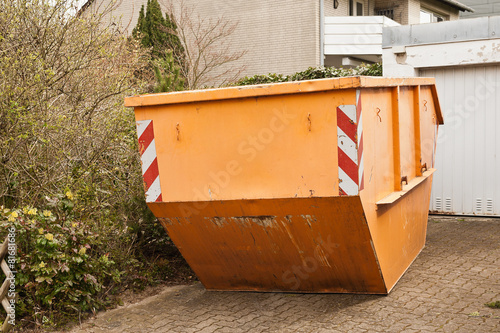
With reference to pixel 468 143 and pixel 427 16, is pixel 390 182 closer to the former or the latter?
pixel 468 143

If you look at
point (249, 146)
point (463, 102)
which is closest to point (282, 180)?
point (249, 146)

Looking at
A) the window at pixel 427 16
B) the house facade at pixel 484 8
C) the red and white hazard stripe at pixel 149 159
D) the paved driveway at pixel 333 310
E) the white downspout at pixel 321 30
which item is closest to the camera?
the paved driveway at pixel 333 310

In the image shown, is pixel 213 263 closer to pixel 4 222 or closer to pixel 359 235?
pixel 359 235

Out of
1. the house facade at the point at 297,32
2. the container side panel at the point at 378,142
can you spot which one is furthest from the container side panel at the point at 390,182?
the house facade at the point at 297,32

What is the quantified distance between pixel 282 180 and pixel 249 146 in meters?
0.38

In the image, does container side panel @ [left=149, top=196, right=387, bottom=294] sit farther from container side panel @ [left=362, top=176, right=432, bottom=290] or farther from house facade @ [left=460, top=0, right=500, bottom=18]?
house facade @ [left=460, top=0, right=500, bottom=18]

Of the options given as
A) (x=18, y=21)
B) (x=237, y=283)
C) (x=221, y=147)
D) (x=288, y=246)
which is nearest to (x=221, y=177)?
(x=221, y=147)

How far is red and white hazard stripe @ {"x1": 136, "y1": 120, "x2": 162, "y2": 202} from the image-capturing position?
5.07 meters

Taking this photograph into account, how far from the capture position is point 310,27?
1848cm

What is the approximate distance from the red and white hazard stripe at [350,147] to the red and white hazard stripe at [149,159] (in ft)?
5.23

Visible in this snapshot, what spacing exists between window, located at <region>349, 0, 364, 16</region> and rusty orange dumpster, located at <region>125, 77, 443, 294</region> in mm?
15881

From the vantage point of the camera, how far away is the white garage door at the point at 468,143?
9.15 m

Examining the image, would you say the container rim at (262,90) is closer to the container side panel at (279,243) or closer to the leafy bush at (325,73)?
the container side panel at (279,243)

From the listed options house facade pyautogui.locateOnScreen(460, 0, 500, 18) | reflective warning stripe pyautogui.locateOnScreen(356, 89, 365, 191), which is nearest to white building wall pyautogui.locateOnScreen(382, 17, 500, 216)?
reflective warning stripe pyautogui.locateOnScreen(356, 89, 365, 191)
